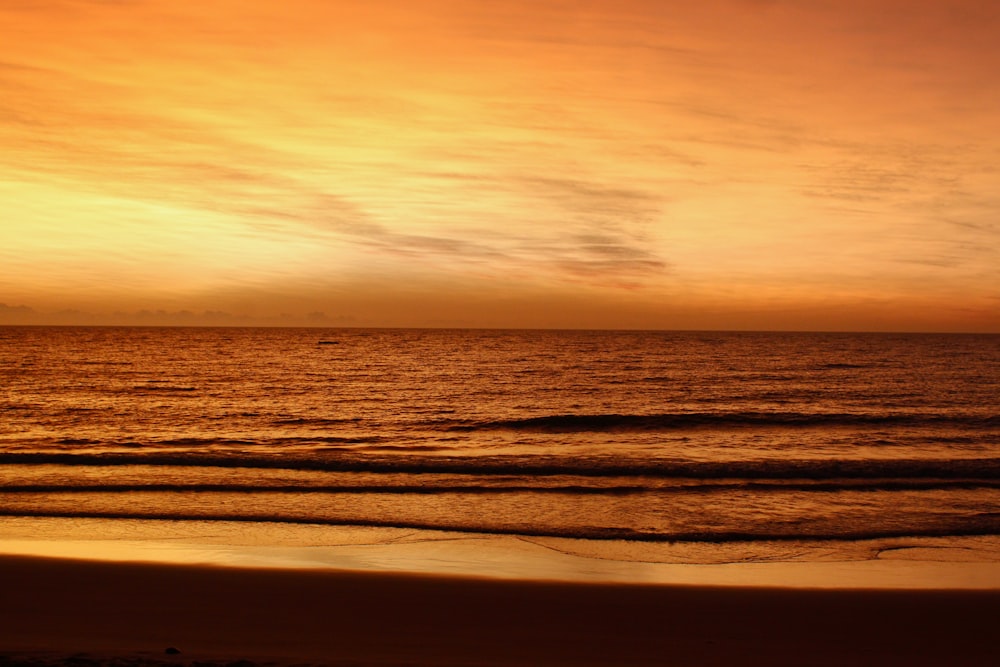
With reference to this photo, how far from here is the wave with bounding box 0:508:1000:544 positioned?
13.8 m

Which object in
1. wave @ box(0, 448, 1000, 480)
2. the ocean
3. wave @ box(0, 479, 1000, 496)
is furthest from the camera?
wave @ box(0, 448, 1000, 480)

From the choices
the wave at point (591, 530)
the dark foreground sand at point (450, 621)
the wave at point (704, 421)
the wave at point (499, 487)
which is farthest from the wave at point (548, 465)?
the dark foreground sand at point (450, 621)

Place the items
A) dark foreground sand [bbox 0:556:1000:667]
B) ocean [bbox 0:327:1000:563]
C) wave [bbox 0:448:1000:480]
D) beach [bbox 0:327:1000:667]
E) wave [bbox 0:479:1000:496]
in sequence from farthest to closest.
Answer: wave [bbox 0:448:1000:480] < wave [bbox 0:479:1000:496] < ocean [bbox 0:327:1000:563] < beach [bbox 0:327:1000:667] < dark foreground sand [bbox 0:556:1000:667]

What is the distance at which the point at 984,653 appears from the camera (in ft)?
27.1

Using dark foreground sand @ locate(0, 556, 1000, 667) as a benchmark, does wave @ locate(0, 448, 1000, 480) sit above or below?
below

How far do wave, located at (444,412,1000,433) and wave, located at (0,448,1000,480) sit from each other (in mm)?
8143

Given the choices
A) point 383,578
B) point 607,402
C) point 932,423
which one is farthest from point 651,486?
point 607,402

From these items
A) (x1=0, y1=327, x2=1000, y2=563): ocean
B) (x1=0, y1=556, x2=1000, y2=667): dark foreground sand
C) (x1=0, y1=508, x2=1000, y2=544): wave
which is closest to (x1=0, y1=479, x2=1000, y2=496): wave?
(x1=0, y1=327, x2=1000, y2=563): ocean

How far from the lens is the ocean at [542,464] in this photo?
14578 mm

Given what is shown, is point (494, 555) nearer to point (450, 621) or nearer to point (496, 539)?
point (496, 539)

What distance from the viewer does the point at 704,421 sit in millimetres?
33062

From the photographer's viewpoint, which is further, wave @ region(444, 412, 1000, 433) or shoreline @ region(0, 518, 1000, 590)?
wave @ region(444, 412, 1000, 433)

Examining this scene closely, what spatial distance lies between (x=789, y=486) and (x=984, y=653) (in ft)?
36.0

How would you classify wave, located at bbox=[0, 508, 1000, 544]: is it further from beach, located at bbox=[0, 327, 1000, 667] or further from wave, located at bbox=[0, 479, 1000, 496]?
wave, located at bbox=[0, 479, 1000, 496]
